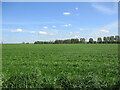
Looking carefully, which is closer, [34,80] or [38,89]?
[38,89]

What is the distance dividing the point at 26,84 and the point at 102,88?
2913 millimetres

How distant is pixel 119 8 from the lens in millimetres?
7125

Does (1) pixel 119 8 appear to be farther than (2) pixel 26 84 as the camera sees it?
Yes

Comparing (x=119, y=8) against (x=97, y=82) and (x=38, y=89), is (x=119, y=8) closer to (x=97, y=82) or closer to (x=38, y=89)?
(x=97, y=82)

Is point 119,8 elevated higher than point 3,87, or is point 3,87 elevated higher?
point 119,8

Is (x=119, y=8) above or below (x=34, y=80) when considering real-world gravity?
above

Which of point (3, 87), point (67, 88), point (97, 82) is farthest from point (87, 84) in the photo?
point (3, 87)

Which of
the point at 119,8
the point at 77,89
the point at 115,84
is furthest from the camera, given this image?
the point at 119,8

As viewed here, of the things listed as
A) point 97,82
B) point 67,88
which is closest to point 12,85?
point 67,88

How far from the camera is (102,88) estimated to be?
591 centimetres

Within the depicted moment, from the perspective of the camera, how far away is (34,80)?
20.4ft

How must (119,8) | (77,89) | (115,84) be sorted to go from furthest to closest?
(119,8), (115,84), (77,89)

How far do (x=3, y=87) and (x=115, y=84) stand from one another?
4409 mm

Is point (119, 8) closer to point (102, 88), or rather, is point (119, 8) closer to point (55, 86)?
point (102, 88)
